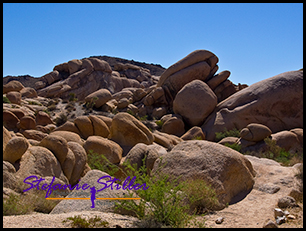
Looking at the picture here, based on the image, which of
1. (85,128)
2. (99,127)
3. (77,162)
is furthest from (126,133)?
(77,162)

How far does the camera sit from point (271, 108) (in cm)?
1933

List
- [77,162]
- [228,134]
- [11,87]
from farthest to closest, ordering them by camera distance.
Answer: [11,87] < [228,134] < [77,162]

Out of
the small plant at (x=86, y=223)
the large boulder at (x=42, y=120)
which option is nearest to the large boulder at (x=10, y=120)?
the large boulder at (x=42, y=120)

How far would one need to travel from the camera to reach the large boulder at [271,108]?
62.6 feet

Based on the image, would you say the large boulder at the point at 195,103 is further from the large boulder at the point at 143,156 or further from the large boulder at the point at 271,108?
the large boulder at the point at 143,156

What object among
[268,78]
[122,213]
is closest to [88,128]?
[122,213]

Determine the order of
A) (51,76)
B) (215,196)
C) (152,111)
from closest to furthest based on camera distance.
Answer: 1. (215,196)
2. (152,111)
3. (51,76)

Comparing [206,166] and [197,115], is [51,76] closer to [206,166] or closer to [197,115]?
[197,115]

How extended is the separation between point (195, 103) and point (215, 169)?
15583 millimetres

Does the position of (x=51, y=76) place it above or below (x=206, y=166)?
above

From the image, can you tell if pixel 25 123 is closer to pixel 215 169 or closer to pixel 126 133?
pixel 126 133

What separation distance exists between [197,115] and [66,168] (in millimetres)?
15311

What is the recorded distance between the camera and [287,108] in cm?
1920

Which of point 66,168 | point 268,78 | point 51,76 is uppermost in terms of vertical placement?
point 51,76
